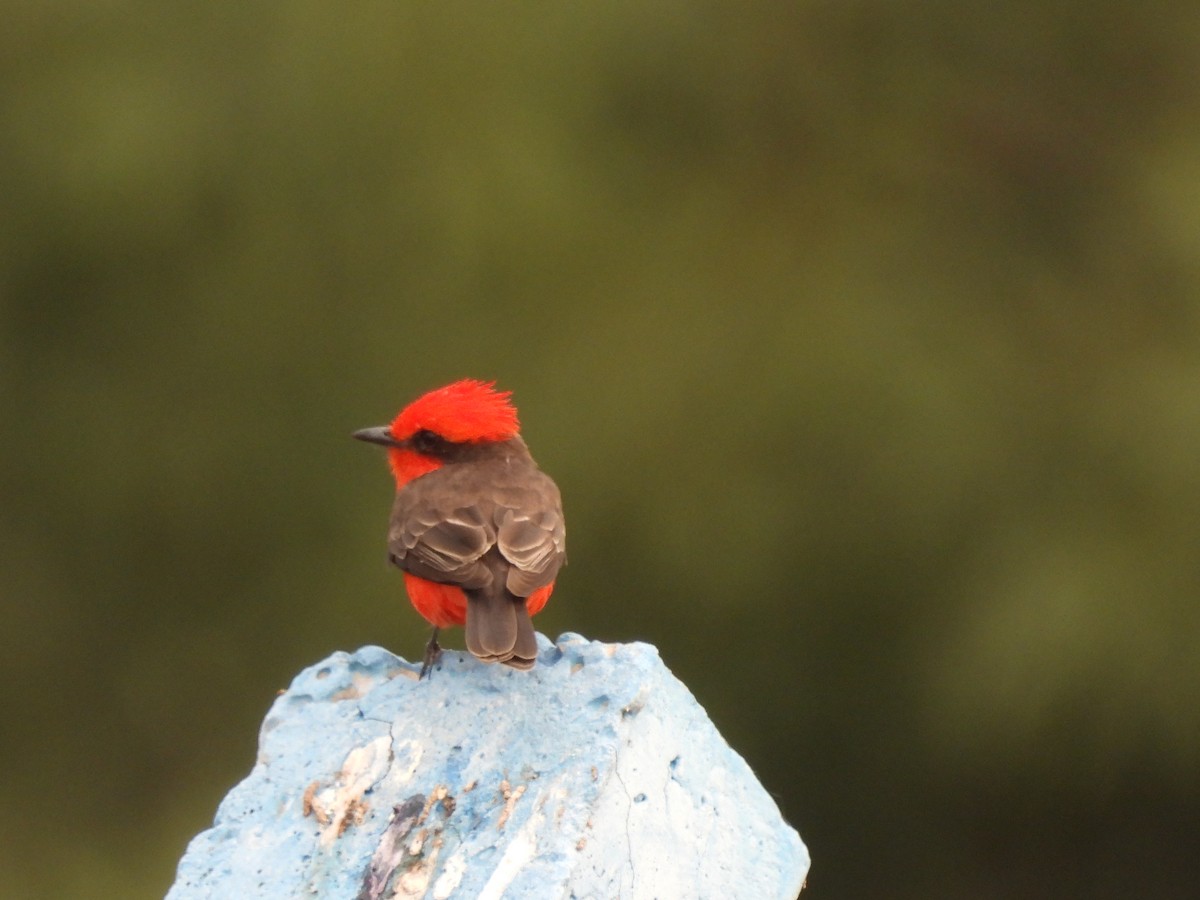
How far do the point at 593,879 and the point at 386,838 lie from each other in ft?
1.15

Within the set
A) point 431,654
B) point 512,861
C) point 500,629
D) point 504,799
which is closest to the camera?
point 512,861

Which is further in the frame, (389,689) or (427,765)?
(389,689)

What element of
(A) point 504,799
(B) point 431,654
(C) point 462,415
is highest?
(C) point 462,415

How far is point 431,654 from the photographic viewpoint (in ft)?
11.6

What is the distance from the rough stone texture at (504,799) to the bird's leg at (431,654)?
85mm

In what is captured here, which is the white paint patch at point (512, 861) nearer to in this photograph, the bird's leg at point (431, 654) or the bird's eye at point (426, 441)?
the bird's leg at point (431, 654)

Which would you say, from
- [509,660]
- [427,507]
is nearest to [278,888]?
[509,660]

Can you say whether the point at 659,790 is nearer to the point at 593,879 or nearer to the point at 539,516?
the point at 593,879

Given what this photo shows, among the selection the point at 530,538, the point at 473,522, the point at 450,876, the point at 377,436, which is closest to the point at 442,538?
the point at 473,522

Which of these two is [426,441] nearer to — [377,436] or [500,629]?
[377,436]

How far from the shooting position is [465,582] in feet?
12.0

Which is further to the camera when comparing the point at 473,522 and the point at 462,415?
the point at 462,415

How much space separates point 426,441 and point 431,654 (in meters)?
1.02

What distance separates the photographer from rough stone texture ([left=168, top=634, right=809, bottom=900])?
2.54 metres
